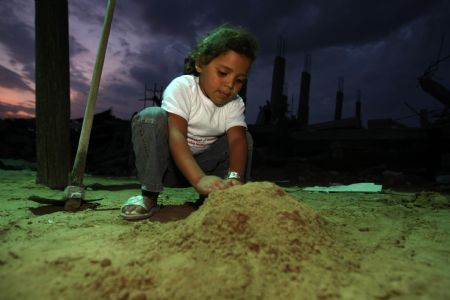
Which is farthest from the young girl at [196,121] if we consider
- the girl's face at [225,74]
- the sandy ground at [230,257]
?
the sandy ground at [230,257]

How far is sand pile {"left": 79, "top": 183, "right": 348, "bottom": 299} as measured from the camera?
3.51ft

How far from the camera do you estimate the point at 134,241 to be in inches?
58.2

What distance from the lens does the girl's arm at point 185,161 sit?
1.84m

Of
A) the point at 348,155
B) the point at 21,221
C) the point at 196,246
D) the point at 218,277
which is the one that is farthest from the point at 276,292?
the point at 348,155

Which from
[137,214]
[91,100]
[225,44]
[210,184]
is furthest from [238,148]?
[91,100]

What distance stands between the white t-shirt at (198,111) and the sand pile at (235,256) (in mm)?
888

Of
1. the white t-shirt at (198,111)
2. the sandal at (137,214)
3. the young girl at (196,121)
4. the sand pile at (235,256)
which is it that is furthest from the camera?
the white t-shirt at (198,111)

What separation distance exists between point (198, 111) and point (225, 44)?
20.4 inches

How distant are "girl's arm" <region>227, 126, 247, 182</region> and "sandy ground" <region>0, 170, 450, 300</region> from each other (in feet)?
2.21

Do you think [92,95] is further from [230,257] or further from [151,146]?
[230,257]

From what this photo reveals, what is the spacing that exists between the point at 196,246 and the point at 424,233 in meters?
1.34

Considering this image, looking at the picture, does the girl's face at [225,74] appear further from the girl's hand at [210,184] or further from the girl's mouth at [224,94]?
the girl's hand at [210,184]

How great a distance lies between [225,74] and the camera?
220 cm

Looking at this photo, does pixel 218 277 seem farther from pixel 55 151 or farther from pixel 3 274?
pixel 55 151
